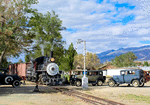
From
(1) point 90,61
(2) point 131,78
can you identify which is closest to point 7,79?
(2) point 131,78

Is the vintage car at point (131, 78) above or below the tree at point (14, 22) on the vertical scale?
below

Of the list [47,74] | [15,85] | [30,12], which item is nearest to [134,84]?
[47,74]

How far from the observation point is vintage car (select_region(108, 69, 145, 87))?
23.6m

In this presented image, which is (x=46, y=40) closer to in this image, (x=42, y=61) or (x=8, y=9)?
(x=42, y=61)

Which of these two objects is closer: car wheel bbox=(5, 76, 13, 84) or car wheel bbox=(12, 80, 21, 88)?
car wheel bbox=(5, 76, 13, 84)

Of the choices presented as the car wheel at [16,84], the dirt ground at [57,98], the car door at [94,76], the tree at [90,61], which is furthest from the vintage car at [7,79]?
the tree at [90,61]

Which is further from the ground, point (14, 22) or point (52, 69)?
point (14, 22)

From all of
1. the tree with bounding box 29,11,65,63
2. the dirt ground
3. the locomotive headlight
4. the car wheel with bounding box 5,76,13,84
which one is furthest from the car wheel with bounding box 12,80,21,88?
the tree with bounding box 29,11,65,63

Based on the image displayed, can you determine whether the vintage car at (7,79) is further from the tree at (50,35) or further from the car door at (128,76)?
the tree at (50,35)

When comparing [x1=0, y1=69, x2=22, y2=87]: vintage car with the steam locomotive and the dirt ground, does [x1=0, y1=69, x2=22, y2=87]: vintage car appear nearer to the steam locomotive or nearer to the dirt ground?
the steam locomotive

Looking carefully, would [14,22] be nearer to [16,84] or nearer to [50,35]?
[16,84]

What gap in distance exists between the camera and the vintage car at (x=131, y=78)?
2364 centimetres

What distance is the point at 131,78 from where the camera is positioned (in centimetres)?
2414

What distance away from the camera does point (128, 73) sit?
24.5 meters
